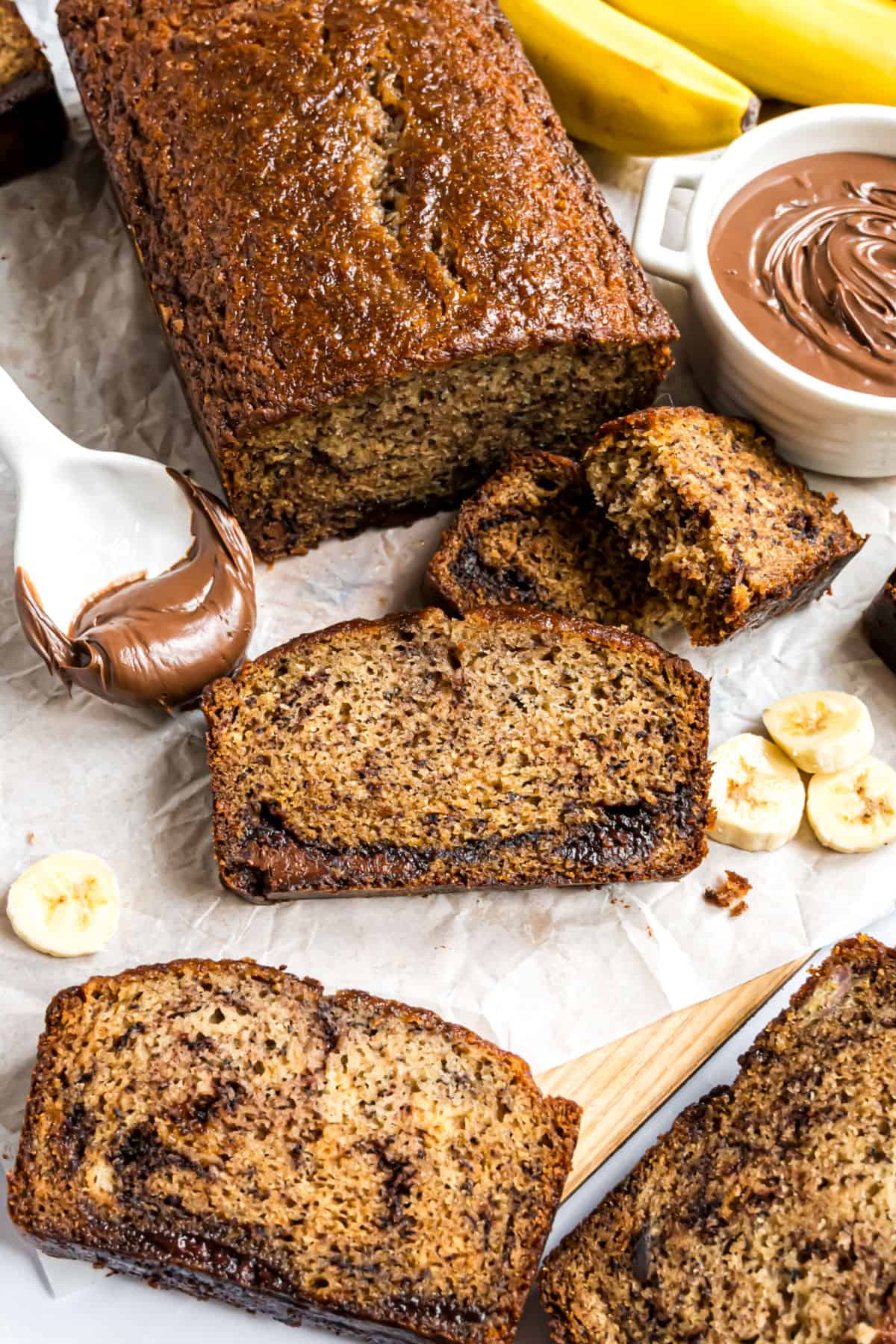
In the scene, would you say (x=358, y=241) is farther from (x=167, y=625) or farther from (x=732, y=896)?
(x=732, y=896)

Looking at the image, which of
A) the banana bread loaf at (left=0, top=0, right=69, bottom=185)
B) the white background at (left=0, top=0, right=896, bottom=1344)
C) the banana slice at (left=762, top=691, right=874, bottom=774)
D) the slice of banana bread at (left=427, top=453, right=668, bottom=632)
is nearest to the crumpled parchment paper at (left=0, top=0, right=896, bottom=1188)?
the white background at (left=0, top=0, right=896, bottom=1344)

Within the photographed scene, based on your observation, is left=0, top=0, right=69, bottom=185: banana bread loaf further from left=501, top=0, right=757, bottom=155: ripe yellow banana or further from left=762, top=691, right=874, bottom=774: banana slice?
left=762, top=691, right=874, bottom=774: banana slice

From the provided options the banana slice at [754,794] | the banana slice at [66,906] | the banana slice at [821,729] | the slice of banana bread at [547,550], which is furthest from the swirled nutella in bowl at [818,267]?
the banana slice at [66,906]

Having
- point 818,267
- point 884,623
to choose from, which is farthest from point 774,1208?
point 818,267

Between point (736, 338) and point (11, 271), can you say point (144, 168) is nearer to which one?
point (11, 271)

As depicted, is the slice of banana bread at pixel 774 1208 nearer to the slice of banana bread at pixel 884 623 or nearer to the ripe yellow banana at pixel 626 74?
the slice of banana bread at pixel 884 623

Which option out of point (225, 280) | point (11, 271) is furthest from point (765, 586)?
point (11, 271)
